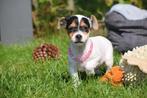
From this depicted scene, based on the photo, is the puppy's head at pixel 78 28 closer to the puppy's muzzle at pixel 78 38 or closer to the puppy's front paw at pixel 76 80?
the puppy's muzzle at pixel 78 38

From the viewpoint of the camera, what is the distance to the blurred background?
741cm

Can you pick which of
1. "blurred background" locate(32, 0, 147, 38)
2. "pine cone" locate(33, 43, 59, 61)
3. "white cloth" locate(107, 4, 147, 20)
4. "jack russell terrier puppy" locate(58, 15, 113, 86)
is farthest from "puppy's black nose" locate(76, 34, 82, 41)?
"blurred background" locate(32, 0, 147, 38)

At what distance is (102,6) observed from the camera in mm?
7664

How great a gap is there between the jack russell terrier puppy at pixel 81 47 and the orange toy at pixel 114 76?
0.12 metres

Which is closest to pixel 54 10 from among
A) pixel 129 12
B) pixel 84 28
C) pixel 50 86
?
pixel 129 12

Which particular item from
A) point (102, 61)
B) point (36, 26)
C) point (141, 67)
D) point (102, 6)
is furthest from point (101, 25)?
point (141, 67)

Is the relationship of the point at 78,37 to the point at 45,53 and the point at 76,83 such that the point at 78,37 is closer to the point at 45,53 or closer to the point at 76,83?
the point at 76,83

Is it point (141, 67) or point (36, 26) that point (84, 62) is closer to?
point (141, 67)

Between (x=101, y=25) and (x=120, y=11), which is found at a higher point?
(x=120, y=11)

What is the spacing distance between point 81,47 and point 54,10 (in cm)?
295

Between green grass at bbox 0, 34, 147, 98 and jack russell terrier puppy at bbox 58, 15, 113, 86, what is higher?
jack russell terrier puppy at bbox 58, 15, 113, 86

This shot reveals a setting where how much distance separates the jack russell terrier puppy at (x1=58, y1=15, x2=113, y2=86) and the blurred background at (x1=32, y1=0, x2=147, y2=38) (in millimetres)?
2782

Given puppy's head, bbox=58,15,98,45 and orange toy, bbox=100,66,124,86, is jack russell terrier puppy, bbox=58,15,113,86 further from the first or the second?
orange toy, bbox=100,66,124,86

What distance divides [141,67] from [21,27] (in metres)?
3.09
